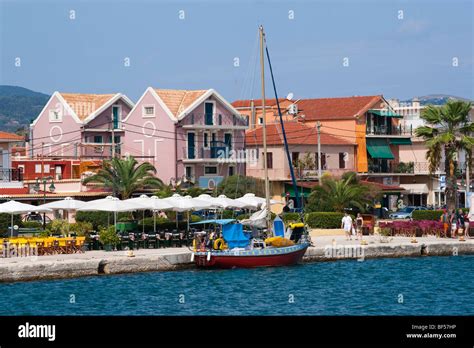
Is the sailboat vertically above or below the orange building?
below

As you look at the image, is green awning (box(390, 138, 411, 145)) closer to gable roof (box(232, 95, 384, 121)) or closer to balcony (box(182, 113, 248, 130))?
gable roof (box(232, 95, 384, 121))

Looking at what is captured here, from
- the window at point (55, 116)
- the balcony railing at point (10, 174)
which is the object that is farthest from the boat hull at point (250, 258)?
the window at point (55, 116)

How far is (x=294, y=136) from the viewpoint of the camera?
78562 millimetres

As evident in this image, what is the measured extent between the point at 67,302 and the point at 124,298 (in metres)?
2.03

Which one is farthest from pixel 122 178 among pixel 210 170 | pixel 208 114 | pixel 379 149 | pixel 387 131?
pixel 387 131

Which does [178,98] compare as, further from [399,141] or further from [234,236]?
[234,236]

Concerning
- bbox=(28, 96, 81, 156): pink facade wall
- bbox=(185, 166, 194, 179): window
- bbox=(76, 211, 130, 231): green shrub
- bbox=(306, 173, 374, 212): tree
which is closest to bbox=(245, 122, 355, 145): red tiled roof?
bbox=(185, 166, 194, 179): window

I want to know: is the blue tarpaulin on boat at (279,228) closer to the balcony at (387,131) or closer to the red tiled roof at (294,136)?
the red tiled roof at (294,136)

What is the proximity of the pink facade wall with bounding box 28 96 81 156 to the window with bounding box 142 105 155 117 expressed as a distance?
5867mm

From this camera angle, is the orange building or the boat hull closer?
the boat hull

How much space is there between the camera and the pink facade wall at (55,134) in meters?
79.8

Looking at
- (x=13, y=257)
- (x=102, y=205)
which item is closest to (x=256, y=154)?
(x=102, y=205)

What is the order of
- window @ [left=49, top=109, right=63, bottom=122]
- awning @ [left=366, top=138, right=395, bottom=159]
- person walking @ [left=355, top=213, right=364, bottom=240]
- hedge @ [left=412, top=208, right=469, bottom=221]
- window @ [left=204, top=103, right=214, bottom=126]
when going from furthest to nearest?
awning @ [left=366, top=138, right=395, bottom=159] → window @ [left=49, top=109, right=63, bottom=122] → window @ [left=204, top=103, right=214, bottom=126] → hedge @ [left=412, top=208, right=469, bottom=221] → person walking @ [left=355, top=213, right=364, bottom=240]

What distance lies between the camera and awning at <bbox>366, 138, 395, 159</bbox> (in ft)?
275
